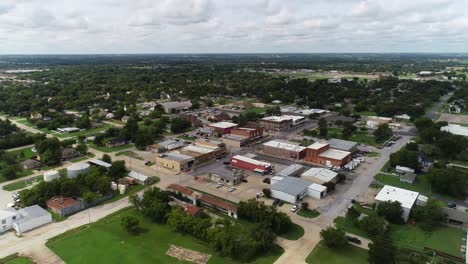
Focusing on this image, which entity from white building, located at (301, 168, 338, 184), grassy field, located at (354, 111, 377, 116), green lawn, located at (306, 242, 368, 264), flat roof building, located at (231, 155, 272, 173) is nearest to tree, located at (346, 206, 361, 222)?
green lawn, located at (306, 242, 368, 264)

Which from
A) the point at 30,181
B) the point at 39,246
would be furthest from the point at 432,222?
the point at 30,181

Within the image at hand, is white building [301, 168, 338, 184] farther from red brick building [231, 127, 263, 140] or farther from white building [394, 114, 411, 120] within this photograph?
white building [394, 114, 411, 120]

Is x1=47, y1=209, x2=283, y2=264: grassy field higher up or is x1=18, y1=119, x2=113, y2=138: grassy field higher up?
x1=18, y1=119, x2=113, y2=138: grassy field

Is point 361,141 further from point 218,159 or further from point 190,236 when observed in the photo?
point 190,236

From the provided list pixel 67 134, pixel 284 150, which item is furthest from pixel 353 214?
pixel 67 134

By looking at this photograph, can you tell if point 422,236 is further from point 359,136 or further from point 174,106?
point 174,106

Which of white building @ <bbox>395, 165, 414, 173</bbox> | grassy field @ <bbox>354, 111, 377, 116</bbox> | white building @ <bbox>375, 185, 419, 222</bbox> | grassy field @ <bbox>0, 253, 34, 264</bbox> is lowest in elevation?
grassy field @ <bbox>0, 253, 34, 264</bbox>

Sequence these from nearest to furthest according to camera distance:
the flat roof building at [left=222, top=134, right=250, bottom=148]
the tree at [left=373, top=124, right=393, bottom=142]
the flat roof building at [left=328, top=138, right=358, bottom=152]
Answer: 1. the flat roof building at [left=328, top=138, right=358, bottom=152]
2. the flat roof building at [left=222, top=134, right=250, bottom=148]
3. the tree at [left=373, top=124, right=393, bottom=142]
